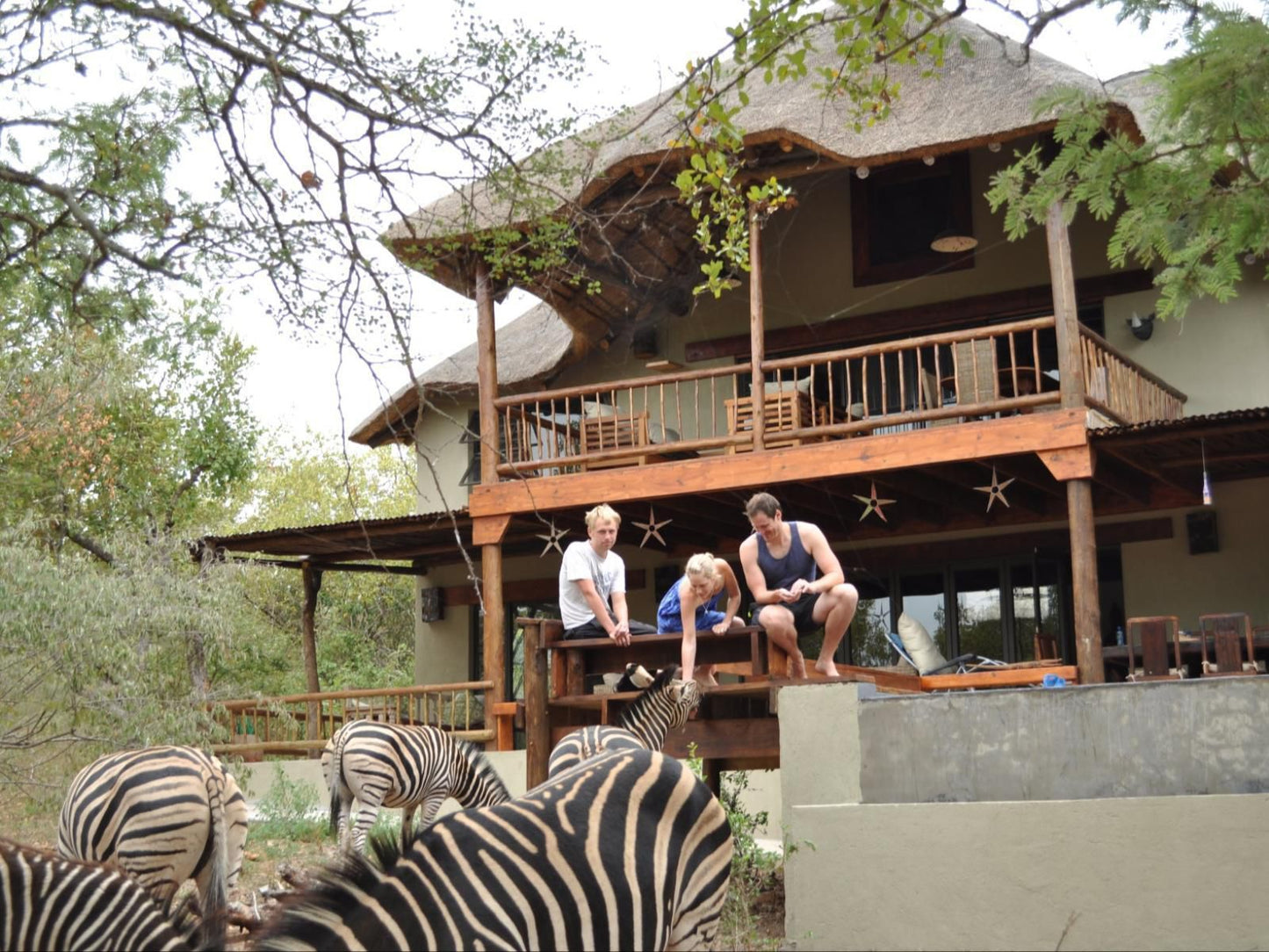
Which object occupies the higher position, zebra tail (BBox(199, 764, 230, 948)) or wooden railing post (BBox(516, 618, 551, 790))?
wooden railing post (BBox(516, 618, 551, 790))

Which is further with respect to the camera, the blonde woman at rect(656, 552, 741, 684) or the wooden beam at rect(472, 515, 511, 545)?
the wooden beam at rect(472, 515, 511, 545)

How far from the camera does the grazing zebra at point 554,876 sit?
3736mm

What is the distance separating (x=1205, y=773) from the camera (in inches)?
263

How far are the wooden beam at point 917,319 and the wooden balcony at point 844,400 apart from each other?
0.29 meters

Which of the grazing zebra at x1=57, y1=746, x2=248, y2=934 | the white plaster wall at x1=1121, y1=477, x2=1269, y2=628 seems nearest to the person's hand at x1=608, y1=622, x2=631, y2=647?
the grazing zebra at x1=57, y1=746, x2=248, y2=934

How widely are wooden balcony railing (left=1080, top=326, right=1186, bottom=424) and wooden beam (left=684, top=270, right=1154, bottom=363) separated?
4.29 ft

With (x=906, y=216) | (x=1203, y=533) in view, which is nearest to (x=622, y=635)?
(x=1203, y=533)

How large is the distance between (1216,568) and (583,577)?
7.78 meters

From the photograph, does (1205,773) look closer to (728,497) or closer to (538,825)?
(538,825)

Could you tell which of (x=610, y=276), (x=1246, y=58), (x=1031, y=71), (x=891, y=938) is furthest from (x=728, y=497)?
(x=1246, y=58)

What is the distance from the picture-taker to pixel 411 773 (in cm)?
955

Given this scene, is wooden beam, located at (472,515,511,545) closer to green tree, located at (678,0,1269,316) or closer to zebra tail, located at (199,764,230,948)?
zebra tail, located at (199,764,230,948)

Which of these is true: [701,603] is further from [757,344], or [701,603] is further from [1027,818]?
[757,344]

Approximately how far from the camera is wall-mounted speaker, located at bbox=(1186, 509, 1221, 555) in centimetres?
1423
